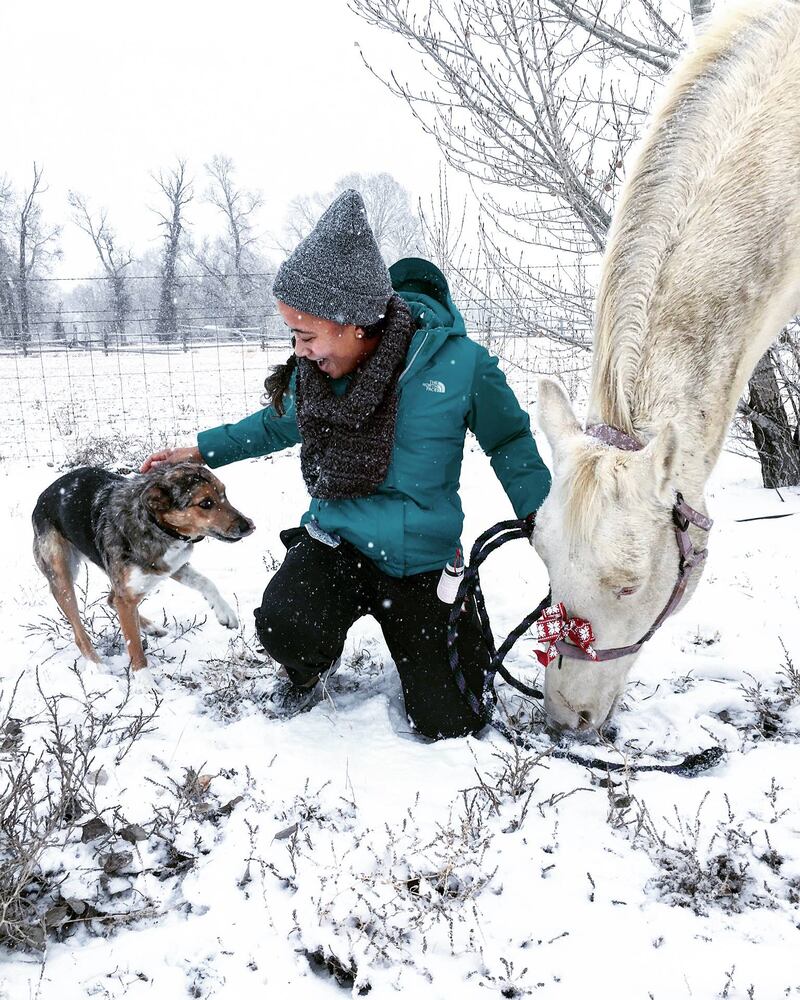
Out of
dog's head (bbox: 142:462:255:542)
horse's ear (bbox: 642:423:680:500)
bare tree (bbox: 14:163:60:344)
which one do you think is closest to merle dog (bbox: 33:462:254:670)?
dog's head (bbox: 142:462:255:542)

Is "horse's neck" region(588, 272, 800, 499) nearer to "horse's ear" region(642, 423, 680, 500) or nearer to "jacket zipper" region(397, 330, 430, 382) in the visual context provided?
"horse's ear" region(642, 423, 680, 500)

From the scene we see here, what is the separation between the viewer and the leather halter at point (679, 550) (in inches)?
86.7

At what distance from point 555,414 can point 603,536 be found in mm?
454

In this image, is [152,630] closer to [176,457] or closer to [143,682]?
[143,682]

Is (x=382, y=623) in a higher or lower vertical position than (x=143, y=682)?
higher

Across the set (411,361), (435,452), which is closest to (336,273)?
(411,361)

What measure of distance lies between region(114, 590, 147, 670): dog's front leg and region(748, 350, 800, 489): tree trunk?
5.00m

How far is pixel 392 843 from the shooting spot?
2.19m

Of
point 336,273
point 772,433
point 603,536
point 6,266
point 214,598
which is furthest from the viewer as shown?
point 6,266

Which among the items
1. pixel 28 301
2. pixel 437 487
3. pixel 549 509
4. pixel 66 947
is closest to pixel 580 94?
pixel 437 487

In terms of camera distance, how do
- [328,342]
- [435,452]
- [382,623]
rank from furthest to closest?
[382,623]
[435,452]
[328,342]

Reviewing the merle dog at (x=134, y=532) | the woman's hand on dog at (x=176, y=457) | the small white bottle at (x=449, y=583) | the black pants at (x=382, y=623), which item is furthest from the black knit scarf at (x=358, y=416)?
the merle dog at (x=134, y=532)

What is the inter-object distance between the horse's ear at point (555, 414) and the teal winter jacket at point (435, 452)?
0.67 metres

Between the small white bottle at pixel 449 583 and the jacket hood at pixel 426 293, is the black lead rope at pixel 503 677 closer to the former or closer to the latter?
the small white bottle at pixel 449 583
